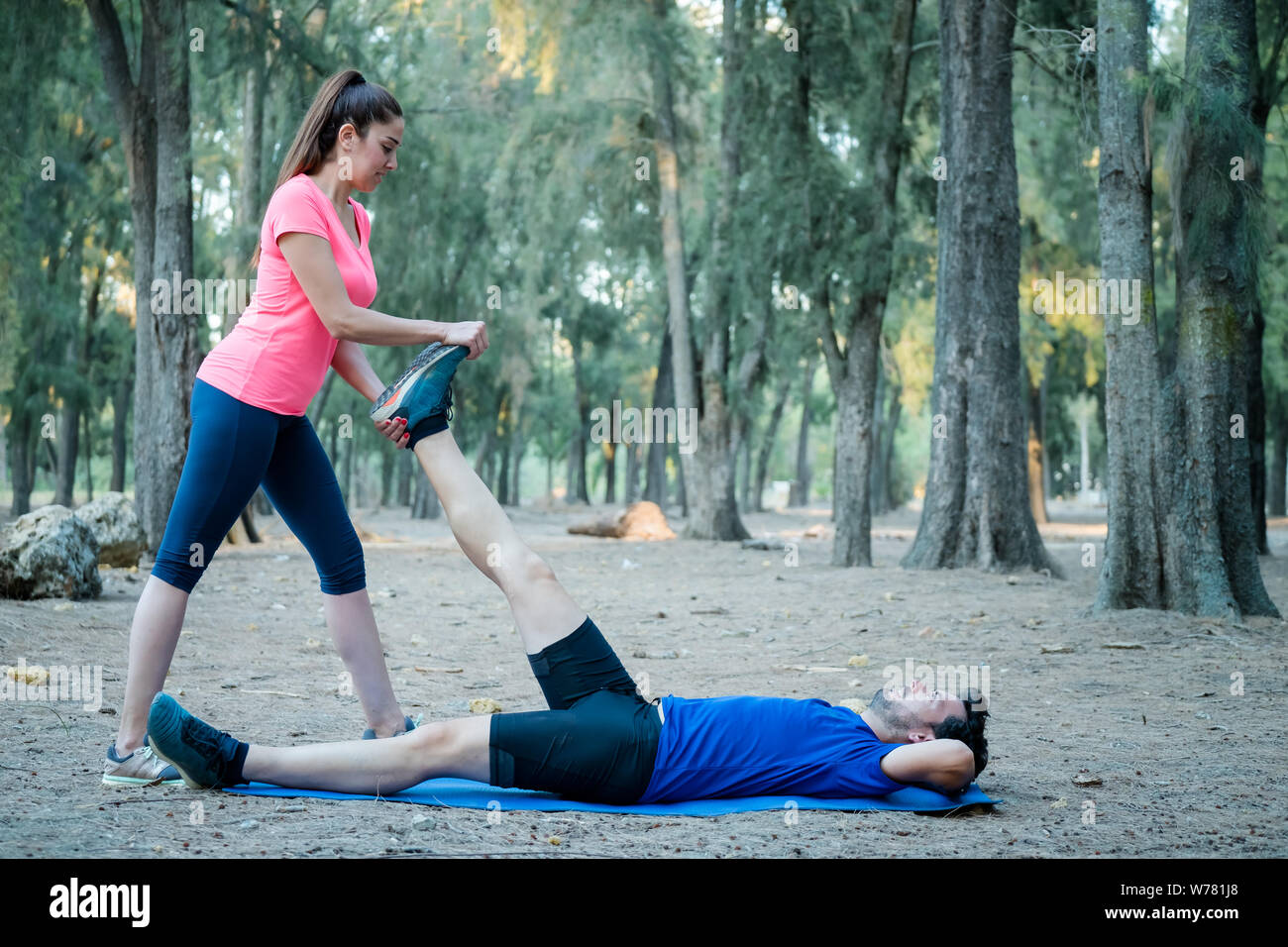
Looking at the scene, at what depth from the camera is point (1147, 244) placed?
8.60 meters

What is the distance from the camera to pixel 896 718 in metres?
3.91

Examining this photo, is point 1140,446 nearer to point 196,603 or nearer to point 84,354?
point 196,603

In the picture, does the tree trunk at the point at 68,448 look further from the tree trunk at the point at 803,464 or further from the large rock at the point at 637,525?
the tree trunk at the point at 803,464

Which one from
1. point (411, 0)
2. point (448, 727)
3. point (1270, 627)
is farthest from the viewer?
point (411, 0)

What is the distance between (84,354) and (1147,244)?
74.8 ft

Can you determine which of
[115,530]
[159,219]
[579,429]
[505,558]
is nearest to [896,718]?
[505,558]

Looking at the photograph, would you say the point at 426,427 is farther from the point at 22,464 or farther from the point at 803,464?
the point at 803,464

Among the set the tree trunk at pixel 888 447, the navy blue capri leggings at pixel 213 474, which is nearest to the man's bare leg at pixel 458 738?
the navy blue capri leggings at pixel 213 474

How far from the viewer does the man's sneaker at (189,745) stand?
3.43 meters

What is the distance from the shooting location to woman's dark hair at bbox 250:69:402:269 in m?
4.02

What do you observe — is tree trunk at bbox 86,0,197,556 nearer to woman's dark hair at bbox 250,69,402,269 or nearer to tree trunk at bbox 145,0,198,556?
tree trunk at bbox 145,0,198,556

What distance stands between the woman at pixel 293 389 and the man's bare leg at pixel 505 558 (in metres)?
0.25

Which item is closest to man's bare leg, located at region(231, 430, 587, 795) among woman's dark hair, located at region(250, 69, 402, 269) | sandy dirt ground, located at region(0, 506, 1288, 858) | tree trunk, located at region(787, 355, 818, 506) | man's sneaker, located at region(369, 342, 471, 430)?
sandy dirt ground, located at region(0, 506, 1288, 858)
